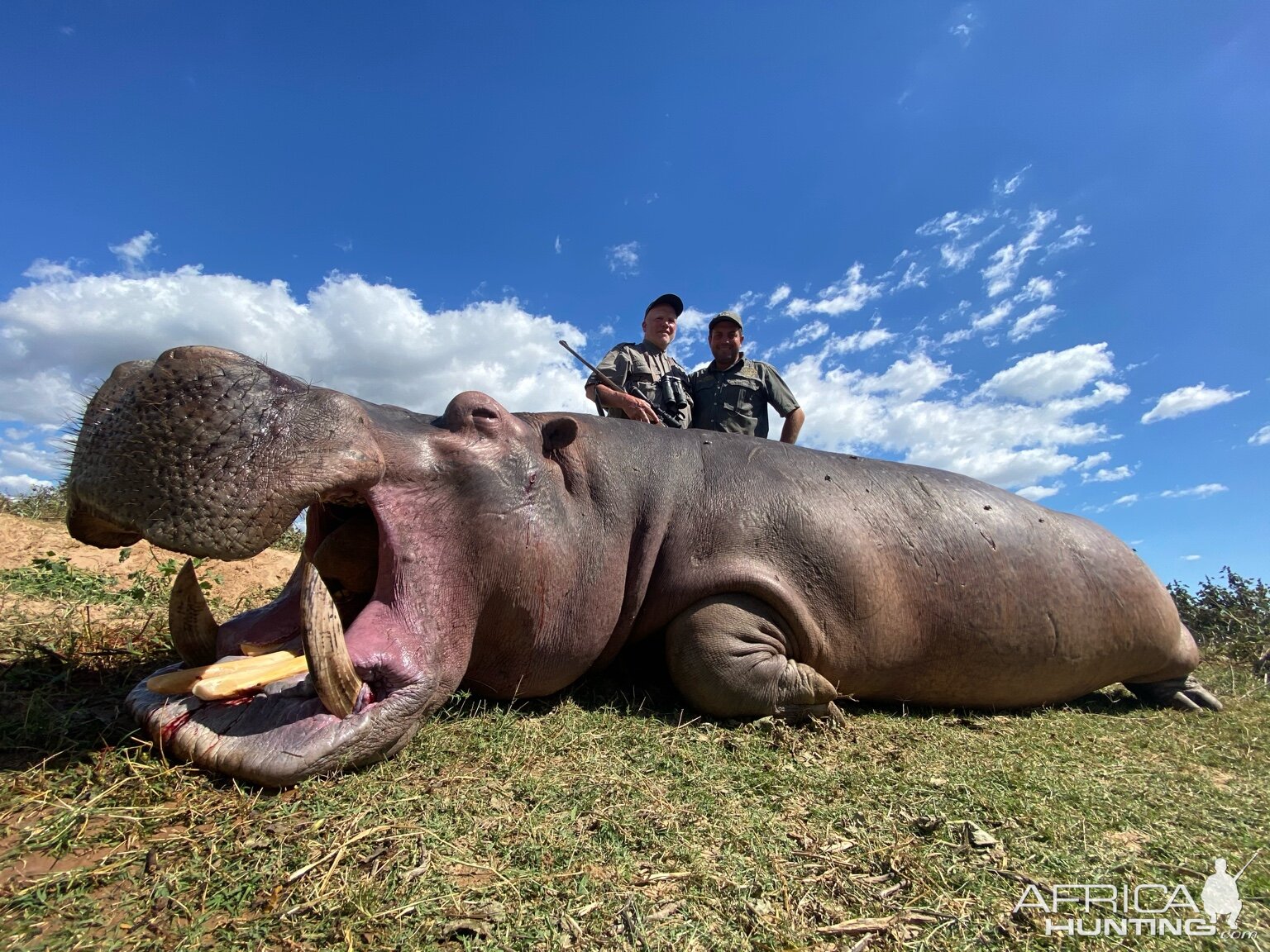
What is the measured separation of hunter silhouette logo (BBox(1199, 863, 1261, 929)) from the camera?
212 cm

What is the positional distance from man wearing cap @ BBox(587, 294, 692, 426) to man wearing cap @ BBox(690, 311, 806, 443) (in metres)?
0.25

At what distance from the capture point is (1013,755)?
3.42m

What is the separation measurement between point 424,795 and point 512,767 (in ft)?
1.30

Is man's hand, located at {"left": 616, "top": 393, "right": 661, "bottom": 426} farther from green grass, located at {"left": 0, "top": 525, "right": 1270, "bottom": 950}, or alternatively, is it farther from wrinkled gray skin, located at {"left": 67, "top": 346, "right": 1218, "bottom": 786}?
green grass, located at {"left": 0, "top": 525, "right": 1270, "bottom": 950}

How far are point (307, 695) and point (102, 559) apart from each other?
168 inches

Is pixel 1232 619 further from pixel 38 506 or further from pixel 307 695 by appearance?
pixel 38 506

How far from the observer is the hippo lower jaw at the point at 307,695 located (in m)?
2.27

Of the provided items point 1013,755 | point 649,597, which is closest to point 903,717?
point 1013,755

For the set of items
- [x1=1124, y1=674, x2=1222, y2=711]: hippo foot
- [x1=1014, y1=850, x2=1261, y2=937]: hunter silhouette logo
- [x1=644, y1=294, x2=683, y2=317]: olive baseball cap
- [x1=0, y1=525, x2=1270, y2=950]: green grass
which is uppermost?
[x1=644, y1=294, x2=683, y2=317]: olive baseball cap

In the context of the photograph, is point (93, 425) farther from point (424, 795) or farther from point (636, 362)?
point (636, 362)

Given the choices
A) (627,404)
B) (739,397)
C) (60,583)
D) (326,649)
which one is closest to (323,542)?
(326,649)

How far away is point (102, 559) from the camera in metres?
5.47

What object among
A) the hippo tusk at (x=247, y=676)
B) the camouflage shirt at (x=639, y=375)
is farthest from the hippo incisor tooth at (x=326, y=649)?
the camouflage shirt at (x=639, y=375)

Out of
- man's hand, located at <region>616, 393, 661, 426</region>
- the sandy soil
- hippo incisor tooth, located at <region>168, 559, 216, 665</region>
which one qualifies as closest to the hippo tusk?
hippo incisor tooth, located at <region>168, 559, 216, 665</region>
